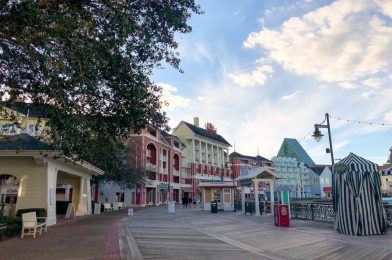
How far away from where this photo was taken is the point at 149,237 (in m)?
12.7

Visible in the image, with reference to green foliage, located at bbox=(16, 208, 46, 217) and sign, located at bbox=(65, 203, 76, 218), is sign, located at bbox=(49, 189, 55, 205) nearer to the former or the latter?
green foliage, located at bbox=(16, 208, 46, 217)

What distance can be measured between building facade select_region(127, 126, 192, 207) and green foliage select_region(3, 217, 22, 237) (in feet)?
94.5

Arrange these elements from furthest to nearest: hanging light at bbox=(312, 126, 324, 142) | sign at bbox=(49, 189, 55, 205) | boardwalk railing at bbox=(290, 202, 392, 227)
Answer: sign at bbox=(49, 189, 55, 205) < hanging light at bbox=(312, 126, 324, 142) < boardwalk railing at bbox=(290, 202, 392, 227)

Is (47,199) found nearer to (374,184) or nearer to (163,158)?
(374,184)

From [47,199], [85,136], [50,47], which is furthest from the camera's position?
[47,199]

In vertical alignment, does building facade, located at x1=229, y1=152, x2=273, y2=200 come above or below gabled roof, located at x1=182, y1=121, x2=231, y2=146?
below

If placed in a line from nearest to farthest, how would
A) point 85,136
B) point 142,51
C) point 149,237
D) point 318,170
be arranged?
point 85,136, point 142,51, point 149,237, point 318,170

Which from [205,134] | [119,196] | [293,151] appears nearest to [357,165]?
[119,196]

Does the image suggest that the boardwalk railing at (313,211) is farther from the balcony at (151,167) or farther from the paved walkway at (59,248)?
the balcony at (151,167)

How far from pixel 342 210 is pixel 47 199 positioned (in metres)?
14.7

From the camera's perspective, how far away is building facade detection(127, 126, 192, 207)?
51.3 meters

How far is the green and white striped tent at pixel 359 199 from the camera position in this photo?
1243 cm

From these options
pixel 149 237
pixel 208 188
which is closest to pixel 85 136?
pixel 149 237

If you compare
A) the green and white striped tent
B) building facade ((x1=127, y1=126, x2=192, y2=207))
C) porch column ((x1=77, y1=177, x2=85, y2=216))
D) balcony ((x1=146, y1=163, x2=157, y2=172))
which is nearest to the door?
porch column ((x1=77, y1=177, x2=85, y2=216))
